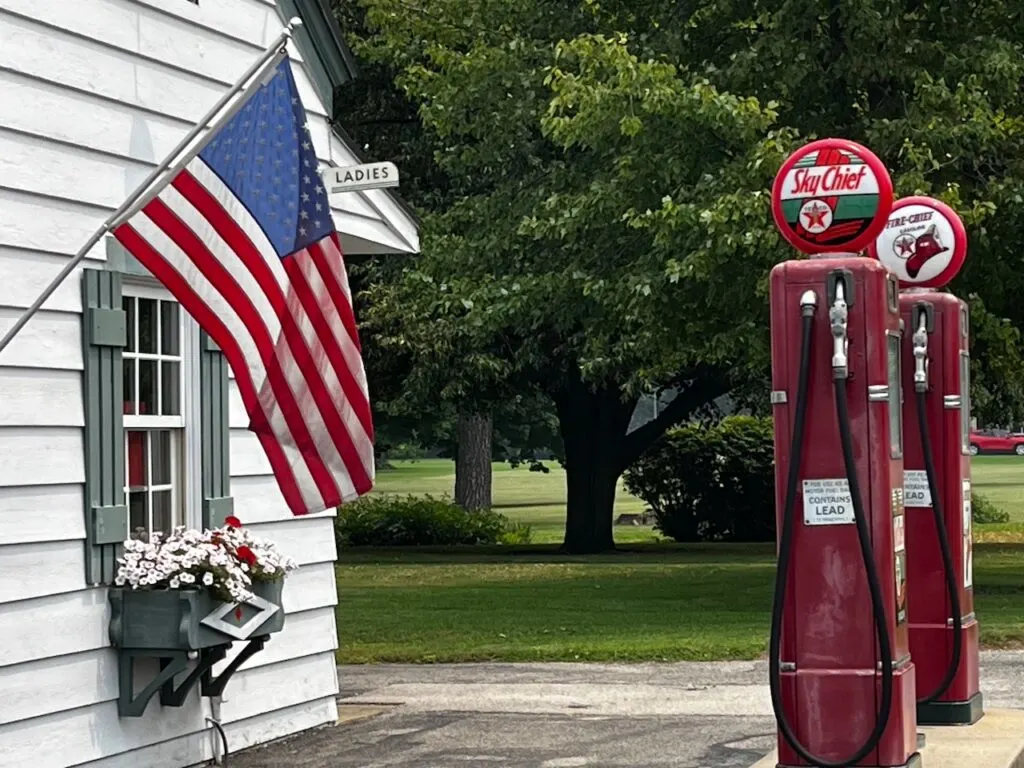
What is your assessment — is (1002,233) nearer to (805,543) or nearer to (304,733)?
(304,733)

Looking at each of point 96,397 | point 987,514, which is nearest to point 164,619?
point 96,397

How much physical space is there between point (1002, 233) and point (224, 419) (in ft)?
33.3

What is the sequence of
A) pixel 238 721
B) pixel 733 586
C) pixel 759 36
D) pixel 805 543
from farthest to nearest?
pixel 733 586
pixel 759 36
pixel 238 721
pixel 805 543

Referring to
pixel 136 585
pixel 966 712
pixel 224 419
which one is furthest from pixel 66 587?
pixel 966 712

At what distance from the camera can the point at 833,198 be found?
25.7 ft

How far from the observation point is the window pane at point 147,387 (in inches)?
374

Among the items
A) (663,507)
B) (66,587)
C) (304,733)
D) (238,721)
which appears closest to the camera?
(66,587)

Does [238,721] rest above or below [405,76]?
below

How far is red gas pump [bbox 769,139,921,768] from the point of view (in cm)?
764

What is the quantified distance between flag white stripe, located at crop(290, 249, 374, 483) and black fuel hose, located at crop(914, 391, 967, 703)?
270 centimetres

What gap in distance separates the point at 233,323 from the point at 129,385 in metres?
1.98

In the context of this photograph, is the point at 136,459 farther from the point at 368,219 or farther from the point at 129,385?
the point at 368,219

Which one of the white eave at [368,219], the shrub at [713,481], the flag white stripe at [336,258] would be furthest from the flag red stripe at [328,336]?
the shrub at [713,481]

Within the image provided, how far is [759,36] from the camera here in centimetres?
1914
